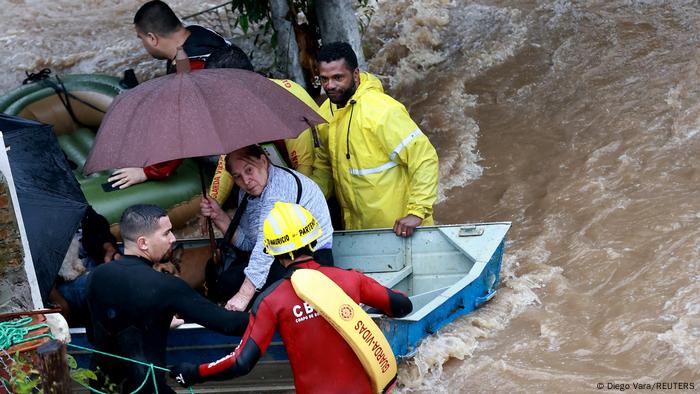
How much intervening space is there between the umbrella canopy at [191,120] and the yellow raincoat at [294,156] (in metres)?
0.62

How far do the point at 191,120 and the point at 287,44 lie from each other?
15.1 feet

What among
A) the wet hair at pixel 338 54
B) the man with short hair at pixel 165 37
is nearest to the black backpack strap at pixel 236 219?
the wet hair at pixel 338 54

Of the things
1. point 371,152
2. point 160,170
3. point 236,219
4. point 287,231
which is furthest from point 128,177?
point 287,231

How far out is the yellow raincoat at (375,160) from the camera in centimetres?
602

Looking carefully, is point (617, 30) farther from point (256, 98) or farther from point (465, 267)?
point (256, 98)

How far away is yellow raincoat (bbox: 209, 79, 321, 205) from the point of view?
19.8 feet

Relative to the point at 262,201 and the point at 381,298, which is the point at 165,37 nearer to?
the point at 262,201

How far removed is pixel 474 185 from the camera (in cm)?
889

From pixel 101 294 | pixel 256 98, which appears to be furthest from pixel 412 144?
pixel 101 294

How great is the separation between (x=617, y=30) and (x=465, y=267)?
213 inches

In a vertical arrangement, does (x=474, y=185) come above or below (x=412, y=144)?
below

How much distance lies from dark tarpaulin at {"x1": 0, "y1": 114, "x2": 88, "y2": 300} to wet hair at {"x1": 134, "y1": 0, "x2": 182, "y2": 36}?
1.27 m

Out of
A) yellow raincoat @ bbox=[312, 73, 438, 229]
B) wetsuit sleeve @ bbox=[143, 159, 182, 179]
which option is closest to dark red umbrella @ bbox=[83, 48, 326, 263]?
yellow raincoat @ bbox=[312, 73, 438, 229]

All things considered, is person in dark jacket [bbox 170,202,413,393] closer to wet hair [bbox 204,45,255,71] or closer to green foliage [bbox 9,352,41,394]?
green foliage [bbox 9,352,41,394]
